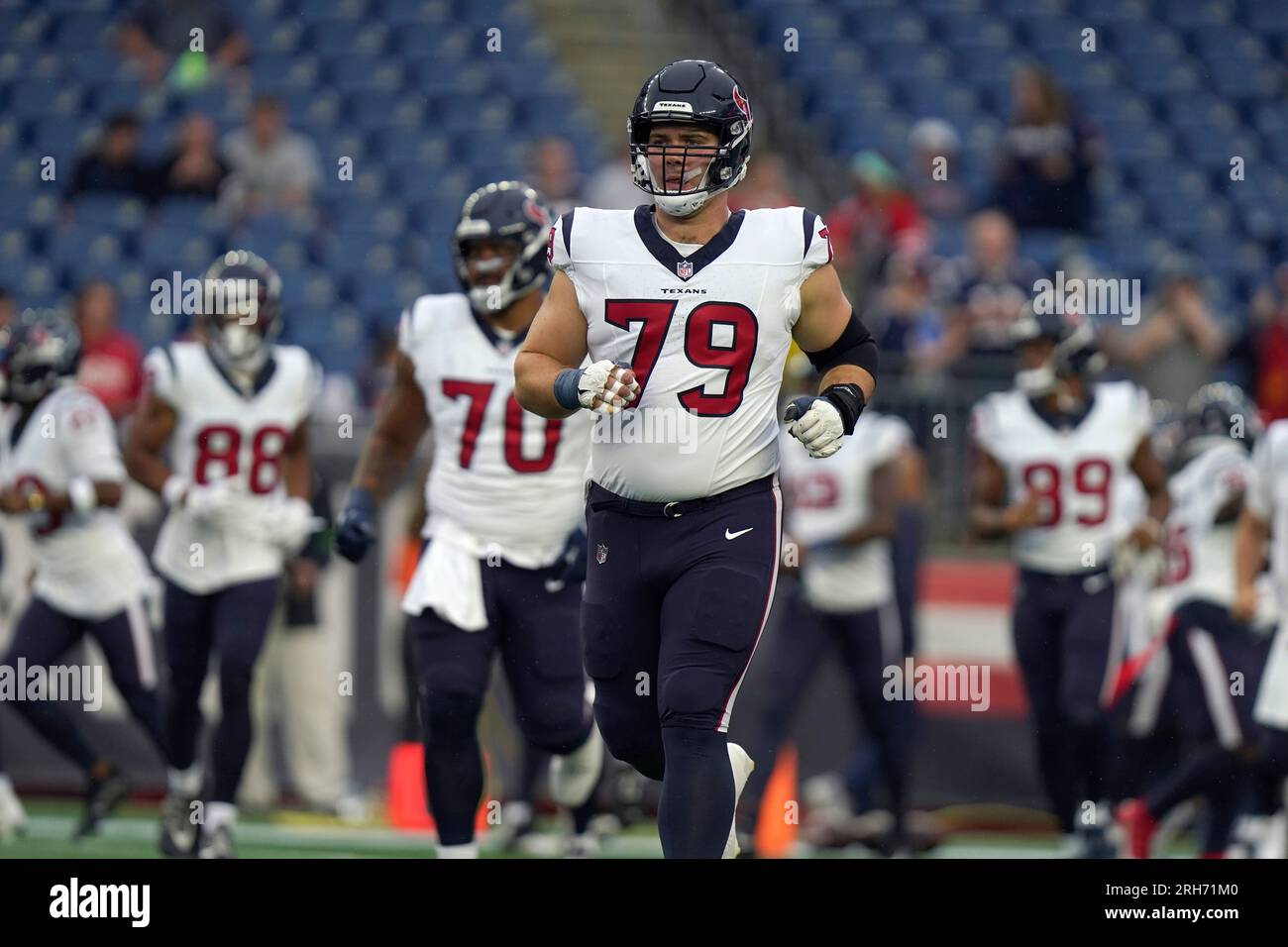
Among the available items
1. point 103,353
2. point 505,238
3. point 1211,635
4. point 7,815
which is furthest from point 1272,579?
point 103,353

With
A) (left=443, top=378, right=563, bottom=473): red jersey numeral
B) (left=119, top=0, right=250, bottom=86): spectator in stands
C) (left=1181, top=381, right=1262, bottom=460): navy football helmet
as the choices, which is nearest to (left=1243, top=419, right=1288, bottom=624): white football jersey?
(left=1181, top=381, right=1262, bottom=460): navy football helmet

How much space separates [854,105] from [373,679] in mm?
4952

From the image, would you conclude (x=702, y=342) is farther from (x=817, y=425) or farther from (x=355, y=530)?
(x=355, y=530)

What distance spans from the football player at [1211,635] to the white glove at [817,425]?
11.7ft

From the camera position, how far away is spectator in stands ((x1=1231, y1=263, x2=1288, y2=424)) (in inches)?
430

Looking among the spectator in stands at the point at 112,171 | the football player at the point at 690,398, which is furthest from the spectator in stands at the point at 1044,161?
the football player at the point at 690,398

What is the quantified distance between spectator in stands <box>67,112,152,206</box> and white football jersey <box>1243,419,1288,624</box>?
661 cm

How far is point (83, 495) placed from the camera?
808cm

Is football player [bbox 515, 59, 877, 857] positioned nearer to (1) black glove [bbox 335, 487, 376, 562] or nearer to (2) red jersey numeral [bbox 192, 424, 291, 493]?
(1) black glove [bbox 335, 487, 376, 562]

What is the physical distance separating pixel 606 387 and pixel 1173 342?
21.3 ft

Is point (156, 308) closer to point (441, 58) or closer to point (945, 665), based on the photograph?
point (441, 58)
